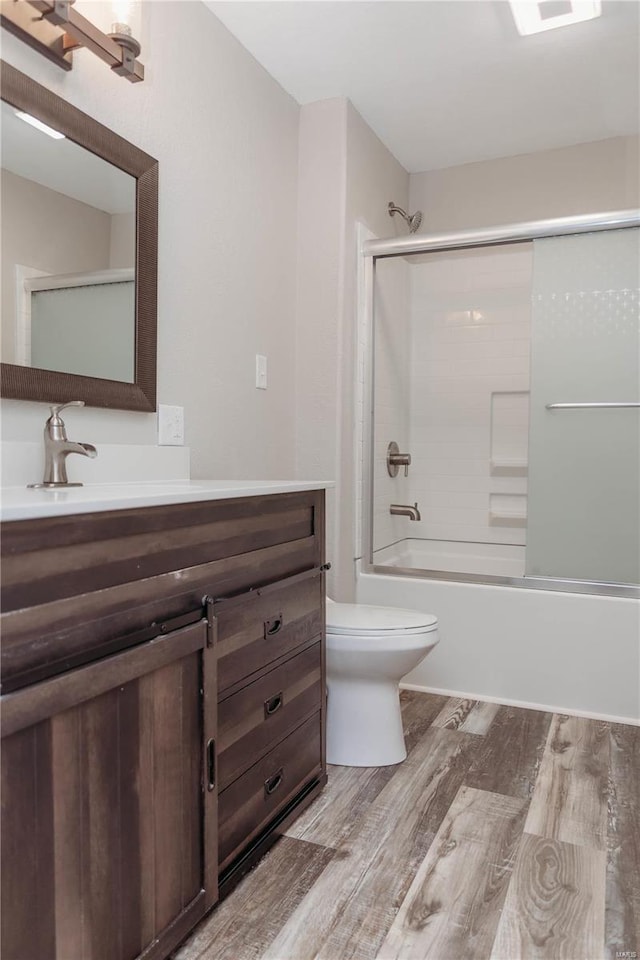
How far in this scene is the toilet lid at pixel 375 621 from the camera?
6.74 feet

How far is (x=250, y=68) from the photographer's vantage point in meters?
2.47

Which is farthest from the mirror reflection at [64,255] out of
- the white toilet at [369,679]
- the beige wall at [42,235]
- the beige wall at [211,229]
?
the white toilet at [369,679]

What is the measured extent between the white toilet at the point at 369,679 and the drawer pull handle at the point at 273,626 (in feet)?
1.39

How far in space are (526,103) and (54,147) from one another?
215 cm

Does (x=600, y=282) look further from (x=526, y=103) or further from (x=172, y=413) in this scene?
(x=172, y=413)

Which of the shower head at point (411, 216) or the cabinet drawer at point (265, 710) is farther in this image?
the shower head at point (411, 216)

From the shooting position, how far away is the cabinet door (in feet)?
3.14

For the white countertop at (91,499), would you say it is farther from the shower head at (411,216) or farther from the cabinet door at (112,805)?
the shower head at (411,216)

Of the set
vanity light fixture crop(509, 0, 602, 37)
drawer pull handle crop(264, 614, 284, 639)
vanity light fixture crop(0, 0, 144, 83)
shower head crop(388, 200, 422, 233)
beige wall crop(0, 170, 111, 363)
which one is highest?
vanity light fixture crop(509, 0, 602, 37)

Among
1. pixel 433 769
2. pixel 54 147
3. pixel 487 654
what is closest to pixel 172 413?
pixel 54 147

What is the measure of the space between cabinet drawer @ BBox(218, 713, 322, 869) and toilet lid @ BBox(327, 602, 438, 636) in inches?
11.2

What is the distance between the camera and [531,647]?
2.64 m

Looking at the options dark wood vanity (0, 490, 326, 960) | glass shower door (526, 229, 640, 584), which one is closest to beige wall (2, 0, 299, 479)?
dark wood vanity (0, 490, 326, 960)

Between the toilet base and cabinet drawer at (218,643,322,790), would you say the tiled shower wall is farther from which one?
cabinet drawer at (218,643,322,790)
